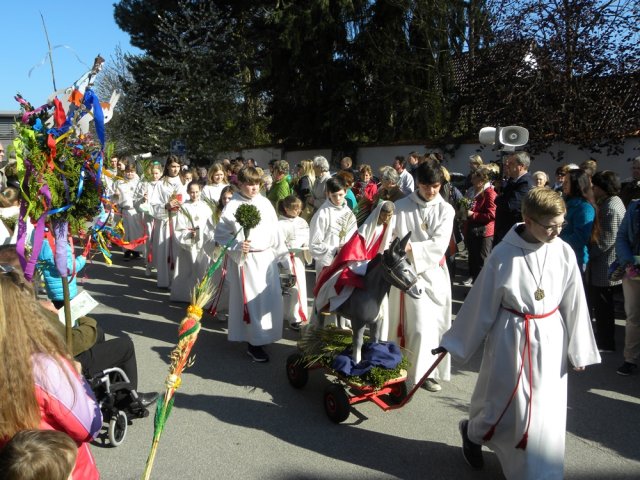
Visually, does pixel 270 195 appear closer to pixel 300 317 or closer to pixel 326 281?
pixel 300 317

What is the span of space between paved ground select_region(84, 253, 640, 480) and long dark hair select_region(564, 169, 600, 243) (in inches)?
51.8

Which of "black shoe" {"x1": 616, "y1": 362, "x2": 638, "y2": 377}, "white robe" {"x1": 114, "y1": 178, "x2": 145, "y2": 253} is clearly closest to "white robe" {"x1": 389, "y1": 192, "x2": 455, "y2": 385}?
"black shoe" {"x1": 616, "y1": 362, "x2": 638, "y2": 377}

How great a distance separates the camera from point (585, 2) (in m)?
13.9

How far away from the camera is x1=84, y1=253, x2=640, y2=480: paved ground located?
3.97m

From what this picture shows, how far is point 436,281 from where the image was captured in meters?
5.18

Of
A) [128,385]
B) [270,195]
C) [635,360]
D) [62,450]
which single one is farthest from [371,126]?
[62,450]

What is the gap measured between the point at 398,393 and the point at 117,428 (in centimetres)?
210

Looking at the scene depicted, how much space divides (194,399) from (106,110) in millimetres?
2552

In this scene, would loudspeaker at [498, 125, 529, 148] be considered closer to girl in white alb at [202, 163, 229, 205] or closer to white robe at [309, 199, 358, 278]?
white robe at [309, 199, 358, 278]

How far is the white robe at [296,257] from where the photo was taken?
6.98 metres

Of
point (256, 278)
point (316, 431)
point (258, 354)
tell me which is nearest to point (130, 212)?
point (256, 278)

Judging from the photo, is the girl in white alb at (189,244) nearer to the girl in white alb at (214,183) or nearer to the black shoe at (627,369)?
the girl in white alb at (214,183)

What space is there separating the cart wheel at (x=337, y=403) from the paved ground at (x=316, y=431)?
78 millimetres

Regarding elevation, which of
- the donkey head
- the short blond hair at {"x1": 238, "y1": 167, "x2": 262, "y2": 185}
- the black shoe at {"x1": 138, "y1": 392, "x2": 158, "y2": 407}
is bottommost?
the black shoe at {"x1": 138, "y1": 392, "x2": 158, "y2": 407}
